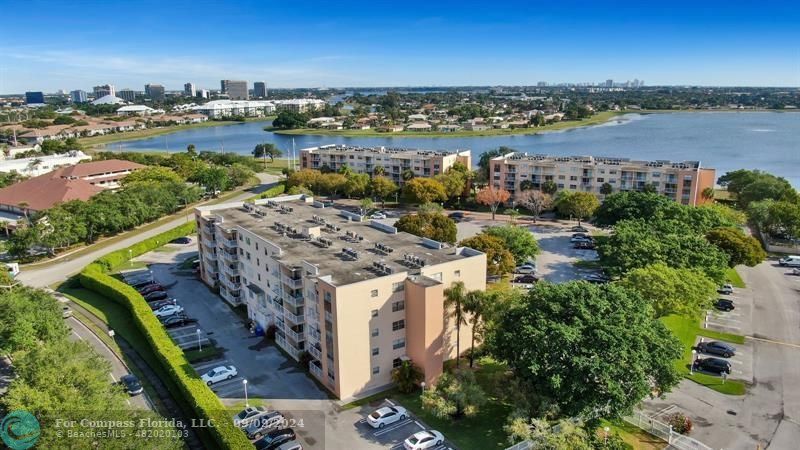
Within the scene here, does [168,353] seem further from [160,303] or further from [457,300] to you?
[457,300]

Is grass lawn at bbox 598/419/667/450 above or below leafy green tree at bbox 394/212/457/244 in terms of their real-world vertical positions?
below

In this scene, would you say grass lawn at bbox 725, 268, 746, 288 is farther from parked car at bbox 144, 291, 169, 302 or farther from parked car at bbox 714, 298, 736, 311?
parked car at bbox 144, 291, 169, 302

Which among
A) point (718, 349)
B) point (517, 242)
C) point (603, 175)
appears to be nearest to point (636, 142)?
point (603, 175)

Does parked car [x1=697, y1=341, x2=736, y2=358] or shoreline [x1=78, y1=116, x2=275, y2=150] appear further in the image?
shoreline [x1=78, y1=116, x2=275, y2=150]

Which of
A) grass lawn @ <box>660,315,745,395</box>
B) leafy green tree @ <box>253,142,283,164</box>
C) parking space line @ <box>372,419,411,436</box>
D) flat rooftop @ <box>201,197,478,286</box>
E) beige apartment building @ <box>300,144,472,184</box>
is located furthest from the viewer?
leafy green tree @ <box>253,142,283,164</box>

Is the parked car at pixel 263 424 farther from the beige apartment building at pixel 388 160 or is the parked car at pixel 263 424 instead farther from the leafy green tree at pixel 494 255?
the beige apartment building at pixel 388 160

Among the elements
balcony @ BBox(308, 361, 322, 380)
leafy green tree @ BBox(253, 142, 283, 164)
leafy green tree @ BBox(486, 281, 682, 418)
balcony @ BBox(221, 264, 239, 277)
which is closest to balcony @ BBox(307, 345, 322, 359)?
balcony @ BBox(308, 361, 322, 380)

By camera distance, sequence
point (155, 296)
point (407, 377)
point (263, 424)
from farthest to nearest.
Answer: point (155, 296), point (407, 377), point (263, 424)

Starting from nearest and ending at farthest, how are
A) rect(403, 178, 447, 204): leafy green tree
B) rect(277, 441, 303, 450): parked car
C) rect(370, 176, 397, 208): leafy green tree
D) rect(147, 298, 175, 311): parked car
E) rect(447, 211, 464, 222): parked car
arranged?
rect(277, 441, 303, 450): parked car < rect(147, 298, 175, 311): parked car < rect(447, 211, 464, 222): parked car < rect(403, 178, 447, 204): leafy green tree < rect(370, 176, 397, 208): leafy green tree
